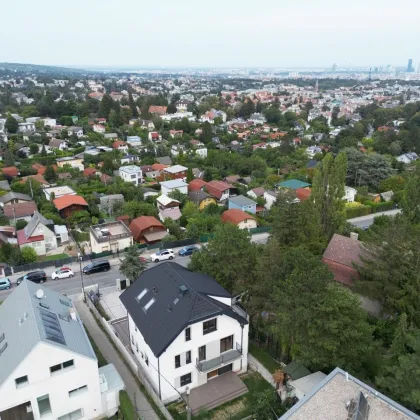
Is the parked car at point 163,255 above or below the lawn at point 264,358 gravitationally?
below

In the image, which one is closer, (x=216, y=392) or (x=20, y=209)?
(x=216, y=392)

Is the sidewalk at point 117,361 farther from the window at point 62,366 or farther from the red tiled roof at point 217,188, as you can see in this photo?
the red tiled roof at point 217,188

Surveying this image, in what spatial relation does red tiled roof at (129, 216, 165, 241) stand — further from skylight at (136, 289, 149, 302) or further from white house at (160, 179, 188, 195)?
skylight at (136, 289, 149, 302)

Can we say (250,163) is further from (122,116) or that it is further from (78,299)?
(122,116)

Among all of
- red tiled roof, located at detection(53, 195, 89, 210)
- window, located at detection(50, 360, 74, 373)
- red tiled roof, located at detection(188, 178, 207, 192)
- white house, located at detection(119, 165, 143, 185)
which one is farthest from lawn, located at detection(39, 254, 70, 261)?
white house, located at detection(119, 165, 143, 185)

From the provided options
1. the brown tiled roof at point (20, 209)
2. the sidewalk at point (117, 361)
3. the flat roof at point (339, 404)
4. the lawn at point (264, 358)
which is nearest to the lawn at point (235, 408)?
the sidewalk at point (117, 361)

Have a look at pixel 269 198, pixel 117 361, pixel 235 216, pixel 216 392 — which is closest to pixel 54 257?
pixel 117 361

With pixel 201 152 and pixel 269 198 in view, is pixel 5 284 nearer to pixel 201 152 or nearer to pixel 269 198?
pixel 269 198
